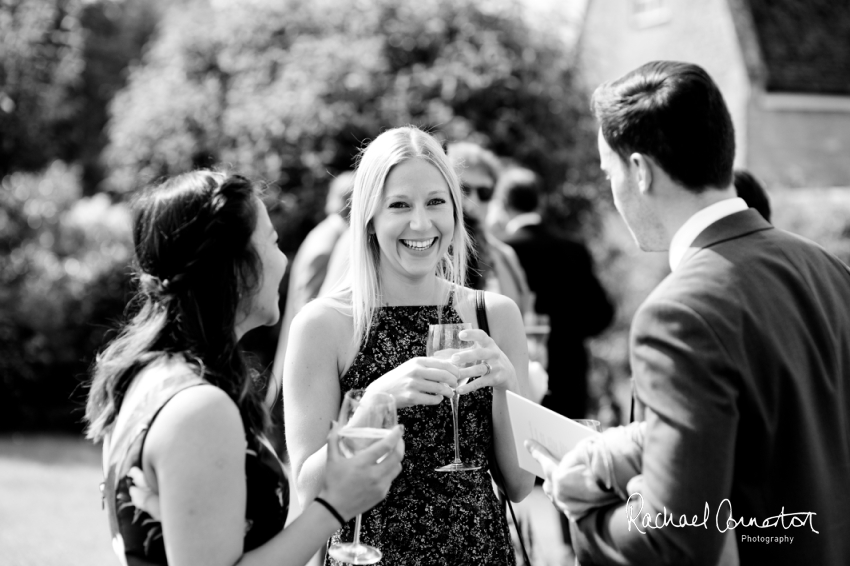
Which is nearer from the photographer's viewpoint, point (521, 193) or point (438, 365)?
point (438, 365)

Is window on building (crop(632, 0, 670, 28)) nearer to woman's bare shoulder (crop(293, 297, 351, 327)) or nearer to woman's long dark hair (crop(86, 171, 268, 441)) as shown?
woman's bare shoulder (crop(293, 297, 351, 327))

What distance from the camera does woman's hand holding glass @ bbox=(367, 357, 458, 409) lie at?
2.35 meters

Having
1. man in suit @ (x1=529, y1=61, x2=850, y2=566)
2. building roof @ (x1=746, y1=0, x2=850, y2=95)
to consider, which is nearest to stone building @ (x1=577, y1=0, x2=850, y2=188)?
building roof @ (x1=746, y1=0, x2=850, y2=95)

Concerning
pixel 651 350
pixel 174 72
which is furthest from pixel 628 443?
pixel 174 72

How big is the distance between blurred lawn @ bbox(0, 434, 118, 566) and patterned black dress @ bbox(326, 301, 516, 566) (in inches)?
160

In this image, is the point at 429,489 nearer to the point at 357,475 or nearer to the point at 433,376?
the point at 433,376

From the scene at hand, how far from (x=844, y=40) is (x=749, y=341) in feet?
62.5

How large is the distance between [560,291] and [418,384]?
3.64 meters

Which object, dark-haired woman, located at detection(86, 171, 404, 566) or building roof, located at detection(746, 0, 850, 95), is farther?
building roof, located at detection(746, 0, 850, 95)

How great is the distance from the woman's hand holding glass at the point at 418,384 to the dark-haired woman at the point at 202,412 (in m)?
0.28

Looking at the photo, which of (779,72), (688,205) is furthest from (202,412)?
(779,72)

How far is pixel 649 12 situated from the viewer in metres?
19.5

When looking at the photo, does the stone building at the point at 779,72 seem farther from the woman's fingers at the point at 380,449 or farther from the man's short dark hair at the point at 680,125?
the woman's fingers at the point at 380,449

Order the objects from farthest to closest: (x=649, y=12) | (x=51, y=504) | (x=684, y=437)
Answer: (x=649, y=12) < (x=51, y=504) < (x=684, y=437)
